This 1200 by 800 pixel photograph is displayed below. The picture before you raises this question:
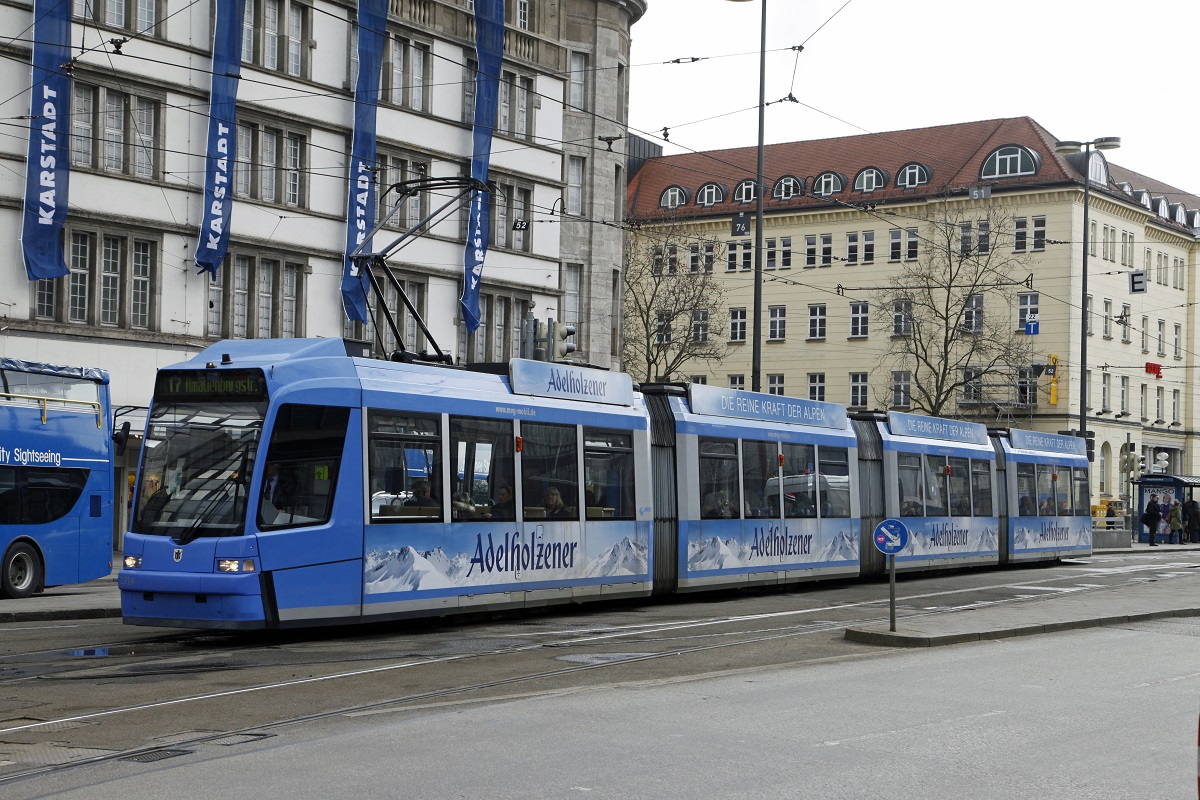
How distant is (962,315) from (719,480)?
42.7 meters

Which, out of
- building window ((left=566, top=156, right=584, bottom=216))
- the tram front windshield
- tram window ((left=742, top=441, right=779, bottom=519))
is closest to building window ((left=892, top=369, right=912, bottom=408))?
building window ((left=566, top=156, right=584, bottom=216))

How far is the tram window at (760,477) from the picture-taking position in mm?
23109

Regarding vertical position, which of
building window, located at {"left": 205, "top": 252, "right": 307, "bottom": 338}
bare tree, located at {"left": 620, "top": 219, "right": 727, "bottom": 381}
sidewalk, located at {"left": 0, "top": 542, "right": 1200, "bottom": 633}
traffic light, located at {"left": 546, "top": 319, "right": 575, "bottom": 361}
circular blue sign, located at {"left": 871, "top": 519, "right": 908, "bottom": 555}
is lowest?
sidewalk, located at {"left": 0, "top": 542, "right": 1200, "bottom": 633}

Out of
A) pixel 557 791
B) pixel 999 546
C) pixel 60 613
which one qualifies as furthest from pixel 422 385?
pixel 999 546

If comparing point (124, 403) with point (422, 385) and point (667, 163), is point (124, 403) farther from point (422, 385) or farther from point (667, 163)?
point (667, 163)

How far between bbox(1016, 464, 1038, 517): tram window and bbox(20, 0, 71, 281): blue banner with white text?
20.4 m

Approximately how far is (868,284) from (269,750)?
A: 71470 mm

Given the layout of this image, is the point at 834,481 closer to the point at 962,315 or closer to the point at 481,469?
the point at 481,469

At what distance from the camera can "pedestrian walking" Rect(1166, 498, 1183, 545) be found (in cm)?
5503

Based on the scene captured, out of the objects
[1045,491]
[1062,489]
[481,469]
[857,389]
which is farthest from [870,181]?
[481,469]

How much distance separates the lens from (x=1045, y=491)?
34.8 meters

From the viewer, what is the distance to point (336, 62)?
35.9 metres

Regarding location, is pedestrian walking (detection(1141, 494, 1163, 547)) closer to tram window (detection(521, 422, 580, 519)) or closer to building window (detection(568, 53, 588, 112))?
building window (detection(568, 53, 588, 112))

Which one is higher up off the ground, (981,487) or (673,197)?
(673,197)
